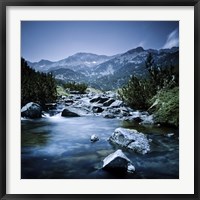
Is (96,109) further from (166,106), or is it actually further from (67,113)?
(166,106)

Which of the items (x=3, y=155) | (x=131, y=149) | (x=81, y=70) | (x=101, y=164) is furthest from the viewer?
(x=81, y=70)

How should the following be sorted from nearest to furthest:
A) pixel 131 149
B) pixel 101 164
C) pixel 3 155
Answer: pixel 3 155 → pixel 101 164 → pixel 131 149

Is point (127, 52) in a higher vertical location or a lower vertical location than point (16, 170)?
higher

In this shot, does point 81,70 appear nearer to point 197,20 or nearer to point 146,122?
point 146,122

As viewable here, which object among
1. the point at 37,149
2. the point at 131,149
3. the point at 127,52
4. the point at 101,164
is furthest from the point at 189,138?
the point at 37,149

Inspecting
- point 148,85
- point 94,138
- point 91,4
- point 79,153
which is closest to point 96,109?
point 148,85

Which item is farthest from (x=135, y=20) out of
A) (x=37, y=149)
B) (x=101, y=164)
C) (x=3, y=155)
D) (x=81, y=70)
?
(x=3, y=155)

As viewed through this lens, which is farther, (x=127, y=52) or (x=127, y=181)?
(x=127, y=52)

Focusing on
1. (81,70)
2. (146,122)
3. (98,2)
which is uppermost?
(98,2)
